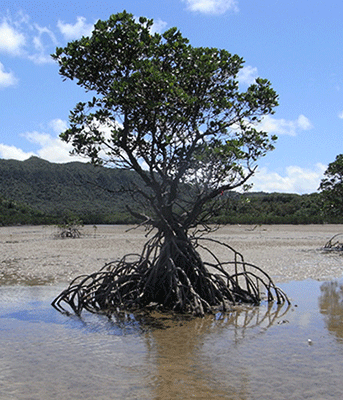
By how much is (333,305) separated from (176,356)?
184 inches

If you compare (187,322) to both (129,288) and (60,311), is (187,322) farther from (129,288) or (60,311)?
(60,311)

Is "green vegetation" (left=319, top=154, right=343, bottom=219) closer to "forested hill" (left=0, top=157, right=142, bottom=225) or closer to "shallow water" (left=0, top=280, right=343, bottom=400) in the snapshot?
"shallow water" (left=0, top=280, right=343, bottom=400)

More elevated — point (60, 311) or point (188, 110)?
point (188, 110)

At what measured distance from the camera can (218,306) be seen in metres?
9.59

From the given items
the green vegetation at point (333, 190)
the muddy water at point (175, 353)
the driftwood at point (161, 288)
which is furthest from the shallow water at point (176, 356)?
the green vegetation at point (333, 190)

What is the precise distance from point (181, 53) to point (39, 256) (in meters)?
13.3

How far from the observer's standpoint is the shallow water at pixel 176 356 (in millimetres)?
5559

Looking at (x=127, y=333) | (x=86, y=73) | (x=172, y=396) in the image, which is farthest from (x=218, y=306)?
(x=86, y=73)

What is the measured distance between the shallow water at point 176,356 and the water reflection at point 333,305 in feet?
0.13

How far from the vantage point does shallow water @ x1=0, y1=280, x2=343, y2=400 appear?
5559 mm

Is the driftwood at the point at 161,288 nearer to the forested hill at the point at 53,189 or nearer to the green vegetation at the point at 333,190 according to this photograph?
the green vegetation at the point at 333,190

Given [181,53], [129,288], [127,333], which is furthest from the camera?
[129,288]

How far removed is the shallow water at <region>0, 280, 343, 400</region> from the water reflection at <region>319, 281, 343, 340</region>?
0.13 feet

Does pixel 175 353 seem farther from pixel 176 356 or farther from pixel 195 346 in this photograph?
pixel 195 346
